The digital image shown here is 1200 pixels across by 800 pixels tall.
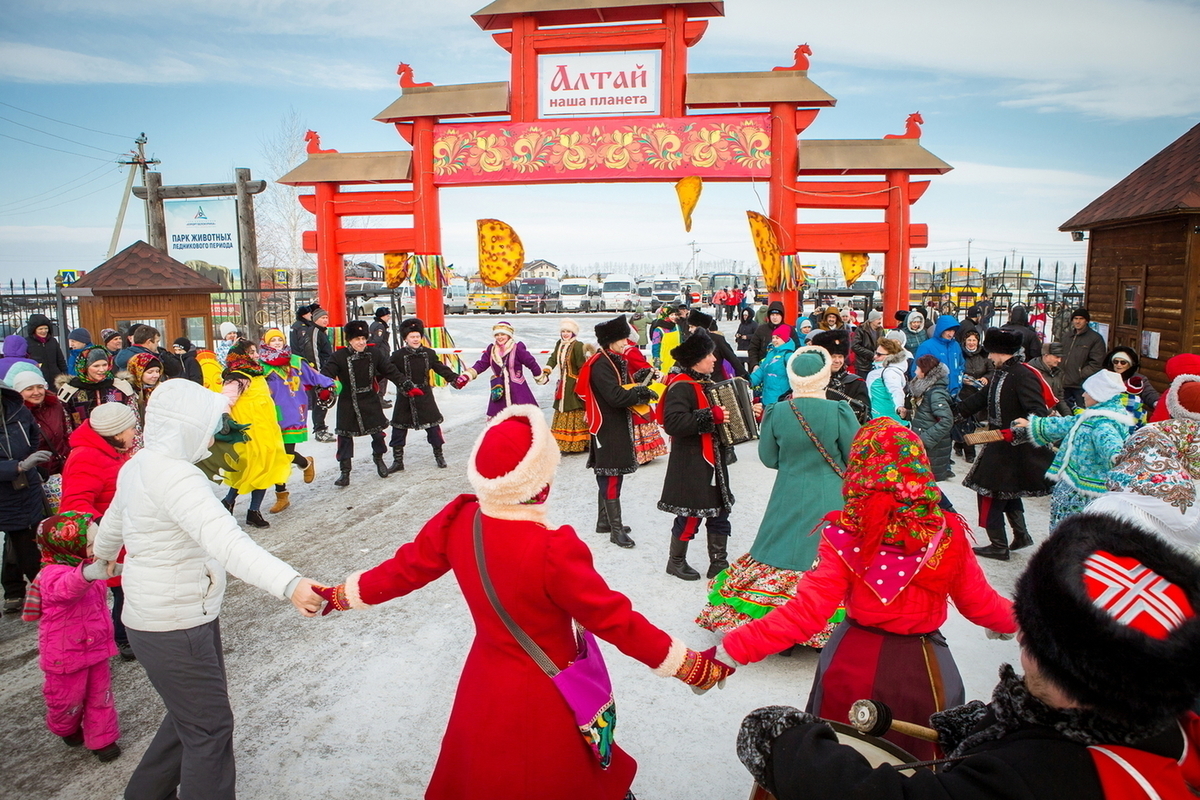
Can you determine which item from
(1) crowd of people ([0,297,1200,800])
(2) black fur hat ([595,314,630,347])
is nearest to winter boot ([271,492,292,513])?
(1) crowd of people ([0,297,1200,800])

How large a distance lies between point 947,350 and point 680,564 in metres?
5.67

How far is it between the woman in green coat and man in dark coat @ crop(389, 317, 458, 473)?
17.8ft

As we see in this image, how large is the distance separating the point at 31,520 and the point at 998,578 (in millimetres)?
6686

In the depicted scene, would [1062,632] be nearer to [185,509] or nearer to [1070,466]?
[185,509]

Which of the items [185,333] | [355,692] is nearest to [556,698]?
[355,692]

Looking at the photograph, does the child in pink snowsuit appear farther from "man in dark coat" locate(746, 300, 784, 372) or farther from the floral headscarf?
"man in dark coat" locate(746, 300, 784, 372)

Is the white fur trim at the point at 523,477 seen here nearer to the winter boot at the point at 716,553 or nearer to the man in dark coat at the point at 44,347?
the winter boot at the point at 716,553

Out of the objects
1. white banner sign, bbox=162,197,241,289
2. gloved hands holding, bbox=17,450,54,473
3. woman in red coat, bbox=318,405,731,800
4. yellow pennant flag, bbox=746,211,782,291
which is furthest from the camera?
white banner sign, bbox=162,197,241,289

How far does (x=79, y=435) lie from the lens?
3959 mm

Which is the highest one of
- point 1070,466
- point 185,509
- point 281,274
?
point 281,274

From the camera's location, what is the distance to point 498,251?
1219 cm

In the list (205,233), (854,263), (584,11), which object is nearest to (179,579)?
(584,11)

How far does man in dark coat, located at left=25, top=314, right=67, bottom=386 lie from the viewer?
905 cm

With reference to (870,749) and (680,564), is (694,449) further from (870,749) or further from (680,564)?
(870,749)
